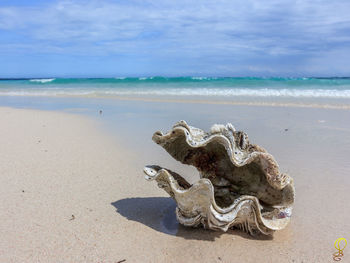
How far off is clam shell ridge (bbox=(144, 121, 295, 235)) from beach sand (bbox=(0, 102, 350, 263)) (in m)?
0.19

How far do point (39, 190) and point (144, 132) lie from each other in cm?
340

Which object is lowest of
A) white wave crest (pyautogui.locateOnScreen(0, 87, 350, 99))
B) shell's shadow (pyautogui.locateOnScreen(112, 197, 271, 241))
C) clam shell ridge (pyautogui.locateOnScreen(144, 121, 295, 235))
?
shell's shadow (pyautogui.locateOnScreen(112, 197, 271, 241))

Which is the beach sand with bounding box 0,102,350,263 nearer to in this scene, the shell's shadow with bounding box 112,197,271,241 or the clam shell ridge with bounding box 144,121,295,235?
the shell's shadow with bounding box 112,197,271,241

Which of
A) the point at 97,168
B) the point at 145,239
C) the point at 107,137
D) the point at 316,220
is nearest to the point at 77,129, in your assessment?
the point at 107,137

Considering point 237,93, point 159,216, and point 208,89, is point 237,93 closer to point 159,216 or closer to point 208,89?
point 208,89

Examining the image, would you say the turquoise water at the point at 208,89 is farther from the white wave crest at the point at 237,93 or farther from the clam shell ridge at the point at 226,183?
the clam shell ridge at the point at 226,183

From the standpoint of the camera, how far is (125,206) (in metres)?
3.47

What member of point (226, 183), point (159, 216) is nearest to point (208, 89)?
point (226, 183)

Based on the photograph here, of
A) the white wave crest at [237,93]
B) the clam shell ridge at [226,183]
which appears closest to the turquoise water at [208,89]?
the white wave crest at [237,93]

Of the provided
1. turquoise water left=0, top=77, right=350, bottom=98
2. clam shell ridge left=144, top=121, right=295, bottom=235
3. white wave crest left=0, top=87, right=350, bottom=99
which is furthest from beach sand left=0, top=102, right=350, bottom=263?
turquoise water left=0, top=77, right=350, bottom=98

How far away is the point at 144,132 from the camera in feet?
22.8

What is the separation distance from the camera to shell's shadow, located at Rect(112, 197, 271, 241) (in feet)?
9.62

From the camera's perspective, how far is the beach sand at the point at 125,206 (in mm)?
2660

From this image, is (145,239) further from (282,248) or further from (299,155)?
(299,155)
